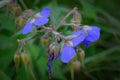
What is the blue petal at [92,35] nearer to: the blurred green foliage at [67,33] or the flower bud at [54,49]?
the flower bud at [54,49]

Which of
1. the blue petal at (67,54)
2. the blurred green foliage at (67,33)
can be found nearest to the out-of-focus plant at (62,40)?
the blue petal at (67,54)

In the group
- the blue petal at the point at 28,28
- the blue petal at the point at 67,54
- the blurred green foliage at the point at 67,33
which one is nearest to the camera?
the blue petal at the point at 67,54

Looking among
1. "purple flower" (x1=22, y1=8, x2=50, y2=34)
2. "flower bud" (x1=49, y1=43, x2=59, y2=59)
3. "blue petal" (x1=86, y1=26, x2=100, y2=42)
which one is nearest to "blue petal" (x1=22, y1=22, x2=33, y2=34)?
"purple flower" (x1=22, y1=8, x2=50, y2=34)

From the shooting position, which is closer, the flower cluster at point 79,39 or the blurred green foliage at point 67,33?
the flower cluster at point 79,39

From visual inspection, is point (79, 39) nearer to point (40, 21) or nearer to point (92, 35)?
point (92, 35)

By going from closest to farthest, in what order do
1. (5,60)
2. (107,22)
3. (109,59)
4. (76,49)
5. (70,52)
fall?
(70,52) < (76,49) < (5,60) < (109,59) < (107,22)

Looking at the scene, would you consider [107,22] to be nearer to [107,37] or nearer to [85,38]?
[107,37]

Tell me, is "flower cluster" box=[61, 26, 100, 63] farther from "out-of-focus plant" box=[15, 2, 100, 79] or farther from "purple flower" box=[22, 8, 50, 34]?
"purple flower" box=[22, 8, 50, 34]

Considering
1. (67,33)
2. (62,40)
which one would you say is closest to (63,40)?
(62,40)

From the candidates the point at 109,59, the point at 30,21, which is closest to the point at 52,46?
the point at 30,21
